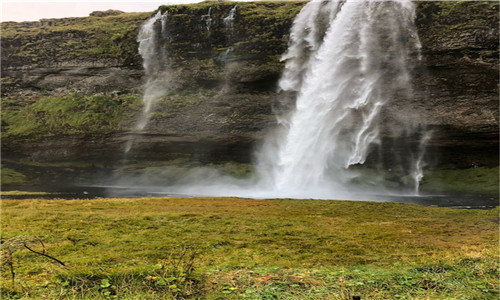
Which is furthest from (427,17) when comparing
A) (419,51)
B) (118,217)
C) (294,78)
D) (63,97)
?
(63,97)

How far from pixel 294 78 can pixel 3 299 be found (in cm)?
5247

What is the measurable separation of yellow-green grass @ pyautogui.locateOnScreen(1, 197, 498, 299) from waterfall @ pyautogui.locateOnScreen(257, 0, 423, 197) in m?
26.9

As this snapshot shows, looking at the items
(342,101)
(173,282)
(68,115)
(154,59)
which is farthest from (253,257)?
(68,115)

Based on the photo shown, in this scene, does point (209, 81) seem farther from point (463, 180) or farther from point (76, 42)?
point (463, 180)

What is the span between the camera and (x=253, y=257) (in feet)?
33.3

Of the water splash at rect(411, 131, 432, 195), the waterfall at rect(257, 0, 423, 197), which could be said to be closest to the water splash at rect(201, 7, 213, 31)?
the waterfall at rect(257, 0, 423, 197)

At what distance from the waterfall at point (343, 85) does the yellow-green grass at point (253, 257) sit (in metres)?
26.9

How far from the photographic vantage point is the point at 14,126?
62.2 metres

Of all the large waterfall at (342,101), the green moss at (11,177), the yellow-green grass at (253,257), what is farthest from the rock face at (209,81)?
the yellow-green grass at (253,257)

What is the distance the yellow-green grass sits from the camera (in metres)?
5.64

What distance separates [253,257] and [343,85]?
4377 centimetres

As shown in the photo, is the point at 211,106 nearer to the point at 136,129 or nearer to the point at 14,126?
the point at 136,129

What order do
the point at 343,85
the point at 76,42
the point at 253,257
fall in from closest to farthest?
the point at 253,257
the point at 343,85
the point at 76,42

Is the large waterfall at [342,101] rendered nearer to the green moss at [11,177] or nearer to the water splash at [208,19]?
the water splash at [208,19]
